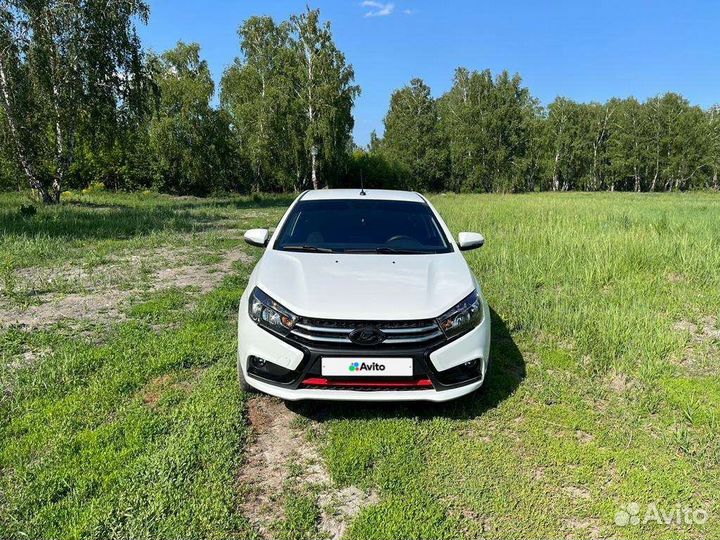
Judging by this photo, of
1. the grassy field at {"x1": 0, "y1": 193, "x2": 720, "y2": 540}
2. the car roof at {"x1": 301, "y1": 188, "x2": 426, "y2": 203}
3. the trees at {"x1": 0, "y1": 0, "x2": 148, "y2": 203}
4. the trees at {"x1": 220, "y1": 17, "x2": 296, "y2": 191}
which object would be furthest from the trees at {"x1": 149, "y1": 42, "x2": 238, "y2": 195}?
the car roof at {"x1": 301, "y1": 188, "x2": 426, "y2": 203}

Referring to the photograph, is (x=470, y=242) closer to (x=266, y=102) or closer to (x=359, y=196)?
(x=359, y=196)

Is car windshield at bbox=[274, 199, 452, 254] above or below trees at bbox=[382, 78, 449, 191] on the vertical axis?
below

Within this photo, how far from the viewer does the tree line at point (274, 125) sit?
15.7m

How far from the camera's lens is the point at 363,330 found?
8.95 feet

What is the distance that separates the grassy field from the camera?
2240 mm

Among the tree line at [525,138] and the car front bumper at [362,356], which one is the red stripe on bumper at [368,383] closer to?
the car front bumper at [362,356]

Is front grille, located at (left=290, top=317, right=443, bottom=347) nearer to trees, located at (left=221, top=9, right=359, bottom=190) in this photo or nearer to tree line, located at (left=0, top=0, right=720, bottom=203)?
tree line, located at (left=0, top=0, right=720, bottom=203)

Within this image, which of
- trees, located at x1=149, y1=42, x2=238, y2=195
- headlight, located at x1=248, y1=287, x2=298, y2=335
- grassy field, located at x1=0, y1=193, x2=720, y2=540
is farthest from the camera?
trees, located at x1=149, y1=42, x2=238, y2=195

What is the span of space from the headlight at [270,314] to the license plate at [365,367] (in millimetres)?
342

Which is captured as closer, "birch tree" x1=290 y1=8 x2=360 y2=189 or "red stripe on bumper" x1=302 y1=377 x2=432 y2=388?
"red stripe on bumper" x1=302 y1=377 x2=432 y2=388

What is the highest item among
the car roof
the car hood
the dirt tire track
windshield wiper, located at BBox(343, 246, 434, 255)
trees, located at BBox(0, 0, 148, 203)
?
trees, located at BBox(0, 0, 148, 203)

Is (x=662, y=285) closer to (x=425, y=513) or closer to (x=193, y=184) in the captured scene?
(x=425, y=513)

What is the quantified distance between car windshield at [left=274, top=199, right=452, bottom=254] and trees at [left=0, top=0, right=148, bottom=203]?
15.5 meters

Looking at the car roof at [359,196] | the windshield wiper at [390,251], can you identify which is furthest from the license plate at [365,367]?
the car roof at [359,196]
